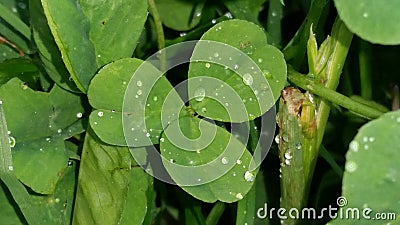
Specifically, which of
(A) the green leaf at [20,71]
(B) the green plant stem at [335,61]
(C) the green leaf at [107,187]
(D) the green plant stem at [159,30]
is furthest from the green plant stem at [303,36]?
(A) the green leaf at [20,71]

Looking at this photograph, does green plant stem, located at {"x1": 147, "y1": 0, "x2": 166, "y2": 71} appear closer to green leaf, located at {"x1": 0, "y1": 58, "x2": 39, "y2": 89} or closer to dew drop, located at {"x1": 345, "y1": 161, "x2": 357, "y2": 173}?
green leaf, located at {"x1": 0, "y1": 58, "x2": 39, "y2": 89}

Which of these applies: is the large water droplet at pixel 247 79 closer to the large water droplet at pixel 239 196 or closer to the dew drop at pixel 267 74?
the dew drop at pixel 267 74

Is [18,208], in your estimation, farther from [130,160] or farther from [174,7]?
[174,7]

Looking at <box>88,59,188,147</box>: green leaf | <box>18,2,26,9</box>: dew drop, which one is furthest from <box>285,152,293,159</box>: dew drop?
<box>18,2,26,9</box>: dew drop

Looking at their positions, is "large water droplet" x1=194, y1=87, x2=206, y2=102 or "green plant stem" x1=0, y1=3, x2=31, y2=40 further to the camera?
"green plant stem" x1=0, y1=3, x2=31, y2=40

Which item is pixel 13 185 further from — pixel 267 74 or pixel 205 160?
pixel 267 74

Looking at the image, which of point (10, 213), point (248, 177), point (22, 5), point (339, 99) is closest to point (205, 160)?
point (248, 177)
